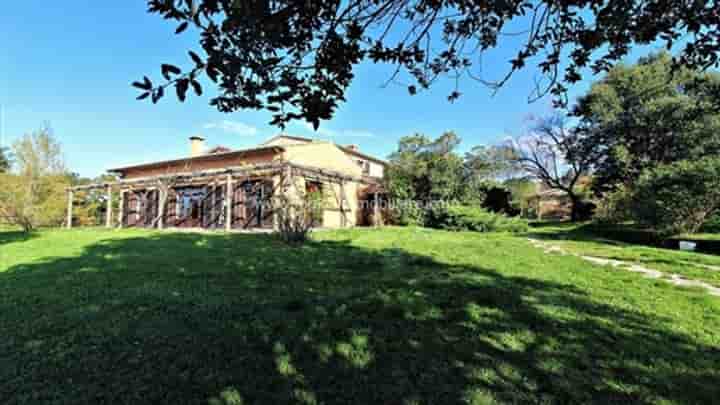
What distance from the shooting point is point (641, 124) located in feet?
56.7

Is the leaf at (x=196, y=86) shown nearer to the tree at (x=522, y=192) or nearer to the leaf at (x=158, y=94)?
the leaf at (x=158, y=94)

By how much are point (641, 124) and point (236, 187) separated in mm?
21552

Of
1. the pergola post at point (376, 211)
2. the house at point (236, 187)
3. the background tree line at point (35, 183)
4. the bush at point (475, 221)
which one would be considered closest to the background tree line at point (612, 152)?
the pergola post at point (376, 211)

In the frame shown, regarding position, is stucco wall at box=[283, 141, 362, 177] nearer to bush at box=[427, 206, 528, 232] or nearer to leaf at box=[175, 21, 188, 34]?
bush at box=[427, 206, 528, 232]

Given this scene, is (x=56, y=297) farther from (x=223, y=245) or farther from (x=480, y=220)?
(x=480, y=220)

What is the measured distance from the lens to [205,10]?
1.51 m

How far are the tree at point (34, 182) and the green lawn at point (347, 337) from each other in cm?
1328

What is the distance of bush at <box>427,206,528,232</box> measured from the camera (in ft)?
46.9

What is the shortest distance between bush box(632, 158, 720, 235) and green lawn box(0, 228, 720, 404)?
26.0 feet

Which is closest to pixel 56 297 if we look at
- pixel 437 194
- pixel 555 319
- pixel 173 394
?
pixel 173 394

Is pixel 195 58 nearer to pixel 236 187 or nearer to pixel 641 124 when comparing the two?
pixel 236 187

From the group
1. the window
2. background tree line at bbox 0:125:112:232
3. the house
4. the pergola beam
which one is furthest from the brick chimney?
the window

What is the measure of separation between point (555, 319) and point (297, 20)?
11.3 ft

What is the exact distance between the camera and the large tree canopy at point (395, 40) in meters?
1.53
